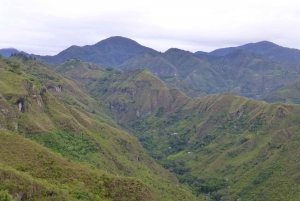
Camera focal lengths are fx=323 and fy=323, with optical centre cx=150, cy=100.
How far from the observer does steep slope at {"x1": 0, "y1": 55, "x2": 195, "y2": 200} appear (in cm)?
5473

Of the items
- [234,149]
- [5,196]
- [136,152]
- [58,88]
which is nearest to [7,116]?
[5,196]

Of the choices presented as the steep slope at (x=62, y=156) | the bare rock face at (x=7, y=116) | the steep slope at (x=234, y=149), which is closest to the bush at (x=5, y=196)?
the steep slope at (x=62, y=156)

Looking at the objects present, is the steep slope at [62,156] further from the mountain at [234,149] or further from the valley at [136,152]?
the mountain at [234,149]

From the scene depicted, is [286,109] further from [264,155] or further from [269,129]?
[264,155]

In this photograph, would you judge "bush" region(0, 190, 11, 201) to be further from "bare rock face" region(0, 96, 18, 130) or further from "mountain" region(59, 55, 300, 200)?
"mountain" region(59, 55, 300, 200)

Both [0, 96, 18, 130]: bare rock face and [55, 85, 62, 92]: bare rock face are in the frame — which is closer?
[0, 96, 18, 130]: bare rock face

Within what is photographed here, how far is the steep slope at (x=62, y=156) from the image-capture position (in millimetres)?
54734

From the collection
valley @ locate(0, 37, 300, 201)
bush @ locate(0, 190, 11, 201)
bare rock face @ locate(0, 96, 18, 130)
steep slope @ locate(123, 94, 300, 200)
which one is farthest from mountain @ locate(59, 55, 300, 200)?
bush @ locate(0, 190, 11, 201)

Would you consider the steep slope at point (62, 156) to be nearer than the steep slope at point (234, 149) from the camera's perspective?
Yes

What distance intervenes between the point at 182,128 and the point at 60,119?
11267 cm

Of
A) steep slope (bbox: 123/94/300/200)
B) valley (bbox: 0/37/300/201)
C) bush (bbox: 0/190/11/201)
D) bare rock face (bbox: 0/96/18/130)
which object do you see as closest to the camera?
bush (bbox: 0/190/11/201)

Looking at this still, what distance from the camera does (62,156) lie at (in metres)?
72.6

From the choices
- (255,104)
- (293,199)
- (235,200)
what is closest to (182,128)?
(255,104)

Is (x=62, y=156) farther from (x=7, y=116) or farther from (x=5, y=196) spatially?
(x=5, y=196)
